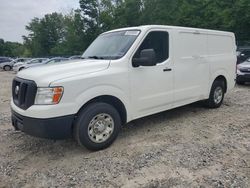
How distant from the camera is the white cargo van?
3.95m

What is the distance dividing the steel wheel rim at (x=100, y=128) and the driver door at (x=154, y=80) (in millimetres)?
612

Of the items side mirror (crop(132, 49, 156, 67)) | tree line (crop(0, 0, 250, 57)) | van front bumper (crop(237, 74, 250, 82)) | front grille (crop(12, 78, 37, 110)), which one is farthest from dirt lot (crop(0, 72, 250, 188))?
tree line (crop(0, 0, 250, 57))

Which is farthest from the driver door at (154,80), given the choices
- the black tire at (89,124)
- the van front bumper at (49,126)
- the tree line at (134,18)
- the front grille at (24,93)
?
the tree line at (134,18)

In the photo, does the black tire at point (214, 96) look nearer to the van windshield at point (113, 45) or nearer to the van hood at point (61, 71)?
the van windshield at point (113, 45)

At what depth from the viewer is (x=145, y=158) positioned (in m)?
4.09

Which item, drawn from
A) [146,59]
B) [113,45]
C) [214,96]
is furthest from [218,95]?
[113,45]

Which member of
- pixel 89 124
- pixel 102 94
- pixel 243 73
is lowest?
pixel 243 73

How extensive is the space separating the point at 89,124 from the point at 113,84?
77cm

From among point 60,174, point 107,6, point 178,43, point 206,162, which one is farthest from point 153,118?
point 107,6

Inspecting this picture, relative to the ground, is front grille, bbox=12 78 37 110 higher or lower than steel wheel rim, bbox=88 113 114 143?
higher

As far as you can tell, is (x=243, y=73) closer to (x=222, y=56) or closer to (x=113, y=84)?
(x=222, y=56)

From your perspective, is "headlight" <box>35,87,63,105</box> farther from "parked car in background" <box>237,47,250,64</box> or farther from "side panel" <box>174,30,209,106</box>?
"parked car in background" <box>237,47,250,64</box>

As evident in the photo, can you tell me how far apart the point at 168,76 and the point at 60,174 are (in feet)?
9.20

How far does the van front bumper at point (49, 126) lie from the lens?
153 inches
